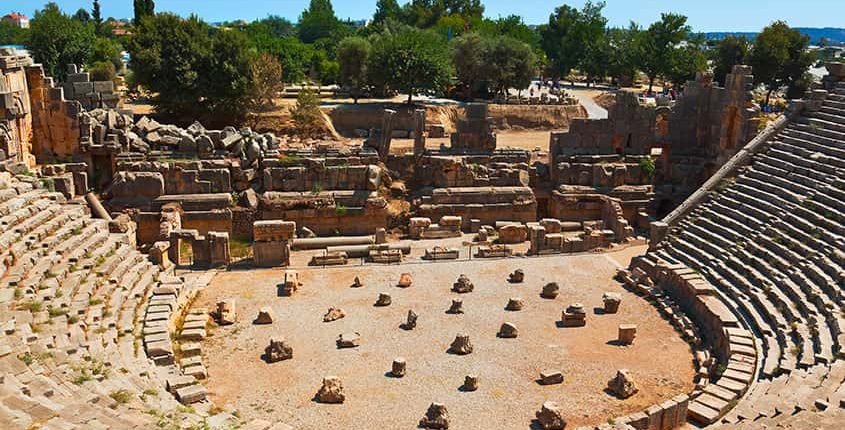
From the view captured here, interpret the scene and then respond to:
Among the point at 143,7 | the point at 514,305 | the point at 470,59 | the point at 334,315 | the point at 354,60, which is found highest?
the point at 143,7

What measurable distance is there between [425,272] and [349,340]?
509 centimetres

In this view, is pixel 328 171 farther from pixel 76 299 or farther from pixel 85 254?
pixel 76 299

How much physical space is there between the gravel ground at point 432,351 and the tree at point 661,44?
1562 inches

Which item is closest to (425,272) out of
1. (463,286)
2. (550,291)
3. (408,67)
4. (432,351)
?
(463,286)

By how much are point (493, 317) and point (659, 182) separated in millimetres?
12360

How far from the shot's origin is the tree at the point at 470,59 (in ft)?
158

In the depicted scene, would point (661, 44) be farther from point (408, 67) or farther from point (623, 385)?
point (623, 385)

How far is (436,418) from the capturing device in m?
13.3

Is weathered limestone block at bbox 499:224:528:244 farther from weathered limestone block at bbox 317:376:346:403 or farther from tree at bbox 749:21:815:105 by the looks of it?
tree at bbox 749:21:815:105

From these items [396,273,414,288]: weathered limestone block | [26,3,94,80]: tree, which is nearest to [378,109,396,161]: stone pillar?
[396,273,414,288]: weathered limestone block

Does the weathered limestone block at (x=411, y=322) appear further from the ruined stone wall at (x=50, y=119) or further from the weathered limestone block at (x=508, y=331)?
the ruined stone wall at (x=50, y=119)

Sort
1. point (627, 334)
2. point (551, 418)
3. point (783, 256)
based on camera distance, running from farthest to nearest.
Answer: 1. point (783, 256)
2. point (627, 334)
3. point (551, 418)

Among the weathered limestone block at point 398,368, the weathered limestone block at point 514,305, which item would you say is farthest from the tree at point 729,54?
the weathered limestone block at point 398,368

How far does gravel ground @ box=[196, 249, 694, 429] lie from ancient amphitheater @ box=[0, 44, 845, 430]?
0.07m
